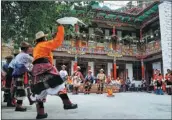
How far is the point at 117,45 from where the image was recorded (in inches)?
871

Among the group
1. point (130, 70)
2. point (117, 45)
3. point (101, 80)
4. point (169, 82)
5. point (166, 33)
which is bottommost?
point (169, 82)

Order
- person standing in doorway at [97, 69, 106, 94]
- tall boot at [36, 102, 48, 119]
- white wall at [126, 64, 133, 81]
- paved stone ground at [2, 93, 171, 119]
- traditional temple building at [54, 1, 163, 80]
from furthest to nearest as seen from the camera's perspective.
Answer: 1. white wall at [126, 64, 133, 81]
2. traditional temple building at [54, 1, 163, 80]
3. person standing in doorway at [97, 69, 106, 94]
4. paved stone ground at [2, 93, 171, 119]
5. tall boot at [36, 102, 48, 119]

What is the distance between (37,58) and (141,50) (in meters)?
18.9

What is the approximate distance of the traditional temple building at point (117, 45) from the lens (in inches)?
806

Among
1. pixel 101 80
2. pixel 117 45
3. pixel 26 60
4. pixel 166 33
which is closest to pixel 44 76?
pixel 26 60

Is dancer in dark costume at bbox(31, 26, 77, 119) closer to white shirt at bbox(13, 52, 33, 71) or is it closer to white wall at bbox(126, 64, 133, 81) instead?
white shirt at bbox(13, 52, 33, 71)

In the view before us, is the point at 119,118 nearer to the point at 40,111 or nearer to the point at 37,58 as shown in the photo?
the point at 40,111

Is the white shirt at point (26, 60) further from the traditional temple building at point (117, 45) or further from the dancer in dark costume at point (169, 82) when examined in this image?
the traditional temple building at point (117, 45)

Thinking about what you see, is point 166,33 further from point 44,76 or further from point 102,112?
point 44,76

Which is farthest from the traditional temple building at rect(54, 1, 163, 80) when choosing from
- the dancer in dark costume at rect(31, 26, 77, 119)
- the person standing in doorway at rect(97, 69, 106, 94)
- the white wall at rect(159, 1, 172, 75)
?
the dancer in dark costume at rect(31, 26, 77, 119)

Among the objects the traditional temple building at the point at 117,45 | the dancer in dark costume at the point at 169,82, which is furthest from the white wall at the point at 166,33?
the dancer in dark costume at the point at 169,82

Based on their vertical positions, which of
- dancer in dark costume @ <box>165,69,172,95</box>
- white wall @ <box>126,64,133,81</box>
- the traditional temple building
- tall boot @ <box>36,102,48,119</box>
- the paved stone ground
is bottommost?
the paved stone ground

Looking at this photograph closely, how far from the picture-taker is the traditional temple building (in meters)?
20.5

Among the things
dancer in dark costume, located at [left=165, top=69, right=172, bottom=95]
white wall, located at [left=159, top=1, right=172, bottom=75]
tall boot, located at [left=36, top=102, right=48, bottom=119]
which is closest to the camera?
tall boot, located at [left=36, top=102, right=48, bottom=119]
